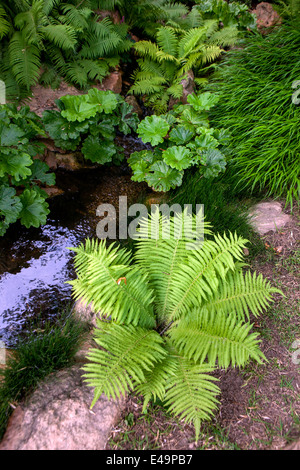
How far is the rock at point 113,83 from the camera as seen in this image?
13.3 feet

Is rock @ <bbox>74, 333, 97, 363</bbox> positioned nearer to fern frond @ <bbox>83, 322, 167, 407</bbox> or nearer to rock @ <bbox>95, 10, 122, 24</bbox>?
fern frond @ <bbox>83, 322, 167, 407</bbox>

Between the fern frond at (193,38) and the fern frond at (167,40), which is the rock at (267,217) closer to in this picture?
the fern frond at (193,38)

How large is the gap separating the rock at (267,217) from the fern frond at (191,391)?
1.61 m

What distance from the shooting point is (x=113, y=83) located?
162 inches

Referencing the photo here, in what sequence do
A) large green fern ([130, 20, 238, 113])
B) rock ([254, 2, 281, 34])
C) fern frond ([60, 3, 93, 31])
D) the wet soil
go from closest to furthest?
1. the wet soil
2. fern frond ([60, 3, 93, 31])
3. large green fern ([130, 20, 238, 113])
4. rock ([254, 2, 281, 34])

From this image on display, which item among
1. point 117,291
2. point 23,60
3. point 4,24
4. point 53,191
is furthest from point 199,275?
point 4,24

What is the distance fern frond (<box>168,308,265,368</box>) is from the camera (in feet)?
5.68

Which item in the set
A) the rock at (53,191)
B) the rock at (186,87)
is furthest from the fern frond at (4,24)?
the rock at (186,87)

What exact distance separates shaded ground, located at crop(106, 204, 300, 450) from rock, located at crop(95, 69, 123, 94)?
3.38 metres

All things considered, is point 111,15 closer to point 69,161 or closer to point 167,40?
point 167,40

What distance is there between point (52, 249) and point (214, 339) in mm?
1846

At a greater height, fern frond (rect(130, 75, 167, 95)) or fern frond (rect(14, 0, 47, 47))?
fern frond (rect(14, 0, 47, 47))

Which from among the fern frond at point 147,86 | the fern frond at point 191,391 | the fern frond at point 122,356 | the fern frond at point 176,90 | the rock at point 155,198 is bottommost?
the fern frond at point 191,391

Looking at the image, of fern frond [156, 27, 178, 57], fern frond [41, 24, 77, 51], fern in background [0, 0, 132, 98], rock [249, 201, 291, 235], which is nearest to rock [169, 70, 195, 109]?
fern frond [156, 27, 178, 57]
